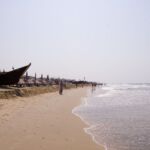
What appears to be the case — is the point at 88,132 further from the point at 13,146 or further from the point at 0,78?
the point at 0,78

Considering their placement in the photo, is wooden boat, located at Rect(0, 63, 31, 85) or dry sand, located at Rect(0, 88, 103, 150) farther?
wooden boat, located at Rect(0, 63, 31, 85)

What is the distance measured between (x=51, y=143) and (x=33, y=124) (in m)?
3.30

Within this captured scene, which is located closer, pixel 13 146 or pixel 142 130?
pixel 13 146

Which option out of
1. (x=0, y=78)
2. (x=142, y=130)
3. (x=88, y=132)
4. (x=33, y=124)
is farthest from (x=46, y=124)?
(x=0, y=78)

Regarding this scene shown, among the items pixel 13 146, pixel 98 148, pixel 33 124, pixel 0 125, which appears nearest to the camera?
pixel 13 146

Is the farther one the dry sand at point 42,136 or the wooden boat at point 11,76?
the wooden boat at point 11,76

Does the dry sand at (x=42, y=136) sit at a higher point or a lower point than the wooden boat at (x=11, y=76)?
lower

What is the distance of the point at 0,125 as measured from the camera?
36.3ft

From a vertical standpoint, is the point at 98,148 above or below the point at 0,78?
below

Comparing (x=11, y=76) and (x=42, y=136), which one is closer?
(x=42, y=136)

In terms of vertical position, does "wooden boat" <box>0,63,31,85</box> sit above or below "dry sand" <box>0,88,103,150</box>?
above

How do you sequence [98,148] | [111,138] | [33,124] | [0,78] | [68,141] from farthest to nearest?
[0,78]
[33,124]
[111,138]
[68,141]
[98,148]

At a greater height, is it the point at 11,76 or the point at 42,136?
the point at 11,76

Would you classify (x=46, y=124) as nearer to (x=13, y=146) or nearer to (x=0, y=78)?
(x=13, y=146)
